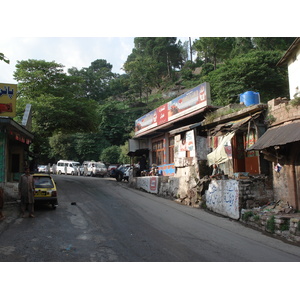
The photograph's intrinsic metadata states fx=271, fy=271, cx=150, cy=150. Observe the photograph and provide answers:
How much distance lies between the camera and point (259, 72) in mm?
29359

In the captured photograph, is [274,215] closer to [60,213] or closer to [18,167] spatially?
[60,213]

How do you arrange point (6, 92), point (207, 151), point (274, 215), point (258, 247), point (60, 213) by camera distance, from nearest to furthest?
point (258, 247) < point (274, 215) < point (60, 213) < point (6, 92) < point (207, 151)

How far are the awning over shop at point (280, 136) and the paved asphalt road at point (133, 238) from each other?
3150 millimetres

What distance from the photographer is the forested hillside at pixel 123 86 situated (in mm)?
23109

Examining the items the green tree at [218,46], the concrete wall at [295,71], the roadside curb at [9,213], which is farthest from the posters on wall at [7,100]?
the green tree at [218,46]

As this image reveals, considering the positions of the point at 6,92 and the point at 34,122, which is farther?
the point at 34,122

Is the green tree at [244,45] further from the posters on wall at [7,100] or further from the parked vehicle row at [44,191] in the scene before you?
the parked vehicle row at [44,191]

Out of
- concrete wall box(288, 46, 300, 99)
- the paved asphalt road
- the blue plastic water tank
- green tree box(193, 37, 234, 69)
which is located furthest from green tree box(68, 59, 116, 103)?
the paved asphalt road

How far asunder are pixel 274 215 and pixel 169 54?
225ft

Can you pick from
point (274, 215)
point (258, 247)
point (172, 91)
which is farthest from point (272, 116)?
point (172, 91)

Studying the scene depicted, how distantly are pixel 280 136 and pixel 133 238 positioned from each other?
6.22m

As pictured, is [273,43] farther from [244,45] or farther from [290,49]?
[290,49]

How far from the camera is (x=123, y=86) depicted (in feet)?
228

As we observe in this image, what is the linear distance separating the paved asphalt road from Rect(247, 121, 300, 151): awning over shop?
315 centimetres
